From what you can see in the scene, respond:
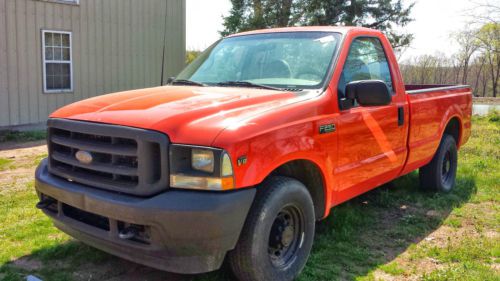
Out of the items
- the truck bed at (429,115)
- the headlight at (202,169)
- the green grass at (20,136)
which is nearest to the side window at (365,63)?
the truck bed at (429,115)

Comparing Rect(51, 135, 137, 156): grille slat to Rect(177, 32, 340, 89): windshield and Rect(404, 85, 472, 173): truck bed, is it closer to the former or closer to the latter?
Rect(177, 32, 340, 89): windshield

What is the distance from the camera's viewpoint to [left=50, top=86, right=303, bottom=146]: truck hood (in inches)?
111

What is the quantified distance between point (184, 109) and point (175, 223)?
79 centimetres

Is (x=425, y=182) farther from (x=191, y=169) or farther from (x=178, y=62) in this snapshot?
(x=178, y=62)

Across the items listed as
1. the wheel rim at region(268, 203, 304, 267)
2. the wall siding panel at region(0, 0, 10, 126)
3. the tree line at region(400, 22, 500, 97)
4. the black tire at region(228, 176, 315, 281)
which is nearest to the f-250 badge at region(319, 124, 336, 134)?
the black tire at region(228, 176, 315, 281)

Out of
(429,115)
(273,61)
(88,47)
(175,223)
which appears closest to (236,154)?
(175,223)

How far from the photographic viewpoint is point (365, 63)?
4.43 metres

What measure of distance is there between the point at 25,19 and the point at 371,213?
903 cm

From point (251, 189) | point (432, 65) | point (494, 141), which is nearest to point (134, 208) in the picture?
point (251, 189)

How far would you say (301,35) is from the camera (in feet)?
14.2

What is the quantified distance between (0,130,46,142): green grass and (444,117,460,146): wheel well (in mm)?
7903

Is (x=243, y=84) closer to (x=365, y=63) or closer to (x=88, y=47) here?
(x=365, y=63)

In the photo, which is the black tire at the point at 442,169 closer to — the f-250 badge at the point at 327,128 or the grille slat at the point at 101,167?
the f-250 badge at the point at 327,128

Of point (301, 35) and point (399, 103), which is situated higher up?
point (301, 35)
